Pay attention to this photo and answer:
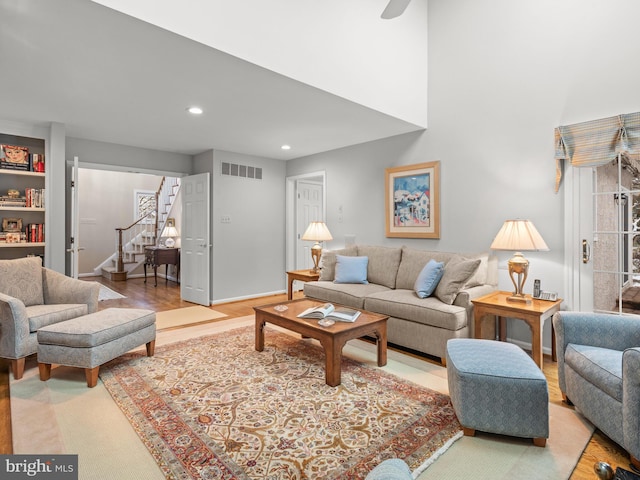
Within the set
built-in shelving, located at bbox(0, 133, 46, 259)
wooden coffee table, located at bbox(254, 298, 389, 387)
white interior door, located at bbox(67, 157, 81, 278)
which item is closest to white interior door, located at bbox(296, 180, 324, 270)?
wooden coffee table, located at bbox(254, 298, 389, 387)

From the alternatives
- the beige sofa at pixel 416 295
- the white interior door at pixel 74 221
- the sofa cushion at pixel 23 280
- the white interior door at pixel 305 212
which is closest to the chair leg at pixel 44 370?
the sofa cushion at pixel 23 280

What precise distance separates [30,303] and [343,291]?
9.82 ft

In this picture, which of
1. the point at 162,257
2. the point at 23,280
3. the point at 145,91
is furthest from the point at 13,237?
the point at 162,257

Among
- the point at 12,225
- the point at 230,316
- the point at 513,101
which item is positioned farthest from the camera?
the point at 230,316

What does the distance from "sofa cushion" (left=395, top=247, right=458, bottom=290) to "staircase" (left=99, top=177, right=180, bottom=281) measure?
6.05 m

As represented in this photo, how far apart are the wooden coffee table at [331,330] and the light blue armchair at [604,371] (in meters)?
1.24

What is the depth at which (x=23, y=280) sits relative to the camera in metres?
3.23

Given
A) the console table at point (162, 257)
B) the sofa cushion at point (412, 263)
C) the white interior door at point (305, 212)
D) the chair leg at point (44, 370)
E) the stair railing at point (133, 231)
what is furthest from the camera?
the stair railing at point (133, 231)

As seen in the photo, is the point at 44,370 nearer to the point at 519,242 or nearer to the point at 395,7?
the point at 395,7

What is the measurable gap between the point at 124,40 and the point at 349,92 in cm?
184

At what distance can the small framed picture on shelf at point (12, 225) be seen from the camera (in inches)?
162

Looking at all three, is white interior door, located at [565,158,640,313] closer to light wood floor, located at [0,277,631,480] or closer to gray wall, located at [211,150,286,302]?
light wood floor, located at [0,277,631,480]

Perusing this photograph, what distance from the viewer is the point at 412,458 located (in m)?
1.78

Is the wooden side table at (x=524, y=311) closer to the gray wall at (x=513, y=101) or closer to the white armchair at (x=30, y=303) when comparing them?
the gray wall at (x=513, y=101)
